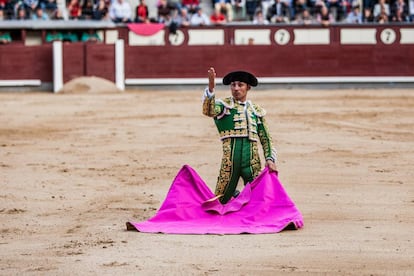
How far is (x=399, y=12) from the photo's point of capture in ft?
67.6

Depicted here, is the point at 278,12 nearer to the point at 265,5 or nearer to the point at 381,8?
the point at 265,5

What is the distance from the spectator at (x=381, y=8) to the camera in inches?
813

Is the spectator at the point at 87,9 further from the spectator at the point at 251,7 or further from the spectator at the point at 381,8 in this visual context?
the spectator at the point at 381,8

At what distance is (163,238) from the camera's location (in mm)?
6645

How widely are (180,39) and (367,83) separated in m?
3.24

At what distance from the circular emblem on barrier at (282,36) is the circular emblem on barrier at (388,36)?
1671mm

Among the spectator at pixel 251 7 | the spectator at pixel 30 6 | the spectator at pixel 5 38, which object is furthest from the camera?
the spectator at pixel 251 7

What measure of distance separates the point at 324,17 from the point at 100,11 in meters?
3.82

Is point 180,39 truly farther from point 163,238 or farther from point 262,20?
point 163,238

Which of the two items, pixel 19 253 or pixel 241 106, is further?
pixel 241 106

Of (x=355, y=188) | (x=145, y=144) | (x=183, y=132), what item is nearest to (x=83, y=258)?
(x=355, y=188)

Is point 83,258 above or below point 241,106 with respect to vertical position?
below

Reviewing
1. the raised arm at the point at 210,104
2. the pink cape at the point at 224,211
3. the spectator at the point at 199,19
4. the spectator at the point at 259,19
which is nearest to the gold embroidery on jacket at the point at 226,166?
the pink cape at the point at 224,211

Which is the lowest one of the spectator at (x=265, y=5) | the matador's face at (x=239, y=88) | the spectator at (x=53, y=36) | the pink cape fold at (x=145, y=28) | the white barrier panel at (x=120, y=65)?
the white barrier panel at (x=120, y=65)
